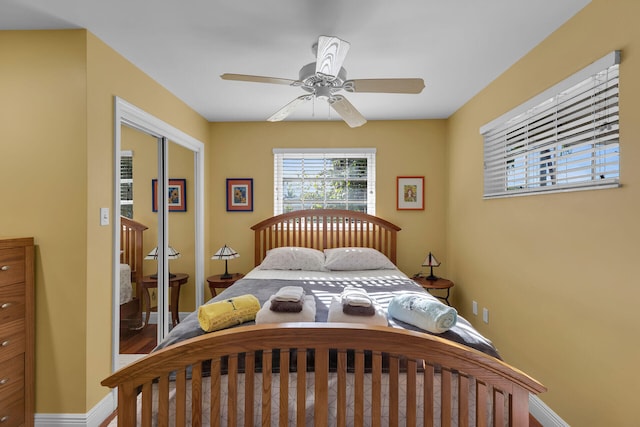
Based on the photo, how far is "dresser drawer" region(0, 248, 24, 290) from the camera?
179 cm

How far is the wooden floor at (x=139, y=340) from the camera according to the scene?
2448mm

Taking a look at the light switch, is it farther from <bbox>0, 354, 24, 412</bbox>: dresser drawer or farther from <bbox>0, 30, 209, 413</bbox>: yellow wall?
<bbox>0, 354, 24, 412</bbox>: dresser drawer

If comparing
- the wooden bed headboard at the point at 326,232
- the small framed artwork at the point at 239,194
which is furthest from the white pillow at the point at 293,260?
the small framed artwork at the point at 239,194

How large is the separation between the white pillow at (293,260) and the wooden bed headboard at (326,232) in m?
0.34

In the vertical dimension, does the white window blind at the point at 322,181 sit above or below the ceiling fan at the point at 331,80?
below

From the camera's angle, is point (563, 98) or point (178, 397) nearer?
point (178, 397)

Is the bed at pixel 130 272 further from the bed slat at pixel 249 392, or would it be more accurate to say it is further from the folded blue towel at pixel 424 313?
the folded blue towel at pixel 424 313

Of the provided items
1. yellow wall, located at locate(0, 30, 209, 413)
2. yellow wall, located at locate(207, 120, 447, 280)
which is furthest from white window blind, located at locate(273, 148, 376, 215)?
yellow wall, located at locate(0, 30, 209, 413)

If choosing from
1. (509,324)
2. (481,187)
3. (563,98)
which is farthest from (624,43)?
(509,324)

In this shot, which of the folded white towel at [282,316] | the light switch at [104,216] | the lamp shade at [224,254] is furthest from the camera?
the lamp shade at [224,254]

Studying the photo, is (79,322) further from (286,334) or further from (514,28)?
(514,28)

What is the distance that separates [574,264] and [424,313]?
0.95 metres

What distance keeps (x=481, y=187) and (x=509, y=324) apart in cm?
120

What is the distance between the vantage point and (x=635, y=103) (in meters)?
1.50
